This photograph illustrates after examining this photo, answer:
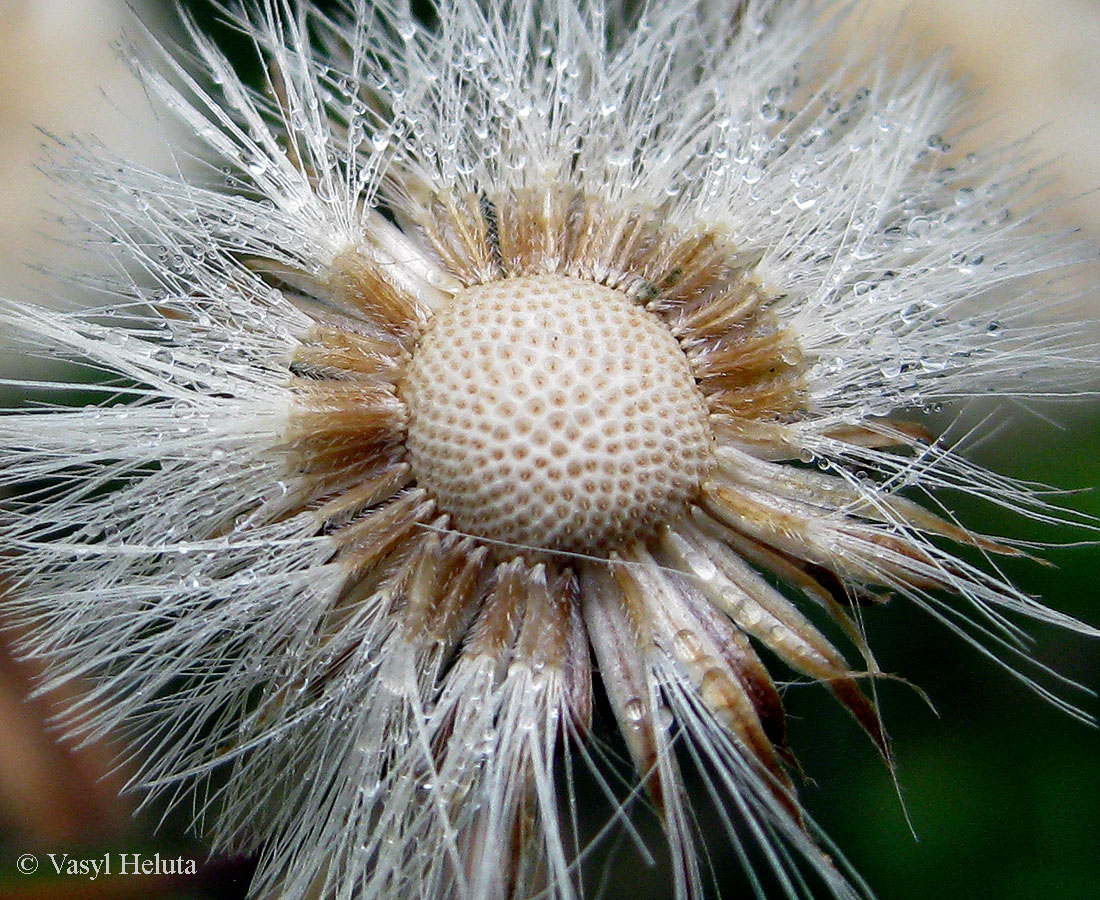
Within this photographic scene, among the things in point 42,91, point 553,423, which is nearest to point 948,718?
point 553,423

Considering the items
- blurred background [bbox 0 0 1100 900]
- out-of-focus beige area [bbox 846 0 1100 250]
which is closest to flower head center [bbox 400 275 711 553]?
blurred background [bbox 0 0 1100 900]

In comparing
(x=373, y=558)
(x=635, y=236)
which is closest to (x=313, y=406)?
(x=373, y=558)

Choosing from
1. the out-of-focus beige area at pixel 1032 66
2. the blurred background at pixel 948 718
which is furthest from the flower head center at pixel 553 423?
the out-of-focus beige area at pixel 1032 66

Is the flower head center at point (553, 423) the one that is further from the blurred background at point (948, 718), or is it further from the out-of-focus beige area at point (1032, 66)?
the out-of-focus beige area at point (1032, 66)

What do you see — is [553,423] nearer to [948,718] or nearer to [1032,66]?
[948,718]

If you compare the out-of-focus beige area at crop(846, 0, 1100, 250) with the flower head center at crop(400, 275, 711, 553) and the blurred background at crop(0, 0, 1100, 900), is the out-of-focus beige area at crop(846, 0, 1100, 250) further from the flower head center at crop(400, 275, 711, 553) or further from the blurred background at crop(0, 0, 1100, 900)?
the flower head center at crop(400, 275, 711, 553)

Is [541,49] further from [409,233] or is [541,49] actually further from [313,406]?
[313,406]

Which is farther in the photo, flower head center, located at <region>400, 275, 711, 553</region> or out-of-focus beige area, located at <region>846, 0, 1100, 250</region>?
out-of-focus beige area, located at <region>846, 0, 1100, 250</region>
